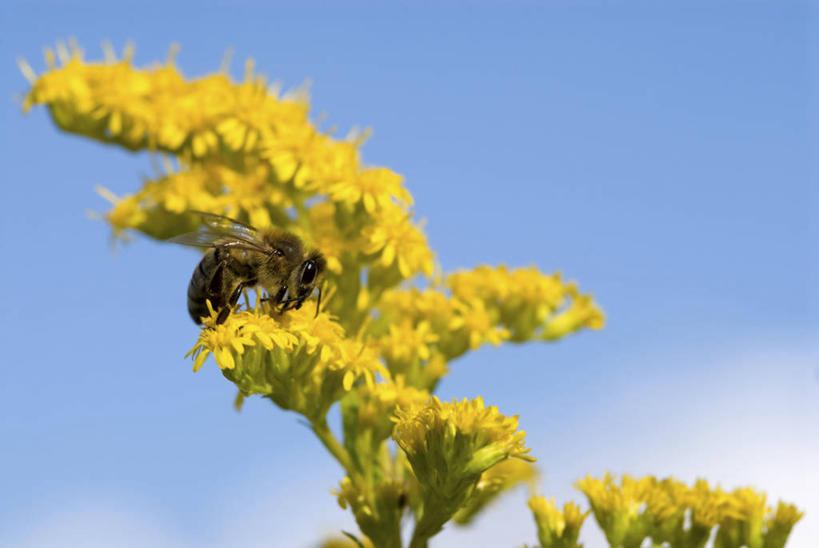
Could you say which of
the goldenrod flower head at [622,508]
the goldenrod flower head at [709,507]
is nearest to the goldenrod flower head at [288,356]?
the goldenrod flower head at [622,508]

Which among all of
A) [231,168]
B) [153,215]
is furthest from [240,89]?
[153,215]

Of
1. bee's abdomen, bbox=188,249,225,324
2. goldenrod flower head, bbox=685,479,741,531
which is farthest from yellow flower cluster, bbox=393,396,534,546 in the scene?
goldenrod flower head, bbox=685,479,741,531

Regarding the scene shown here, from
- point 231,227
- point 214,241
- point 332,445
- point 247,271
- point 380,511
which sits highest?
point 231,227

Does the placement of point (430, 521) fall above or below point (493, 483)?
below

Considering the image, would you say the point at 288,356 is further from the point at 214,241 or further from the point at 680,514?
the point at 680,514

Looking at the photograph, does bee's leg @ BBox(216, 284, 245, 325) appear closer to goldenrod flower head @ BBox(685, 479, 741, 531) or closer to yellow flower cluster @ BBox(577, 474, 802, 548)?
yellow flower cluster @ BBox(577, 474, 802, 548)

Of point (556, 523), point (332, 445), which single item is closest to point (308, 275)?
point (332, 445)
